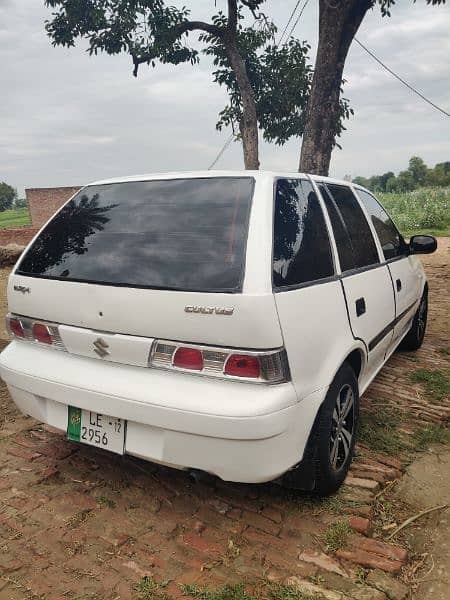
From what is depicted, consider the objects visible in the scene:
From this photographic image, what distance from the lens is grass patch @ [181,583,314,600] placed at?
1.92 metres

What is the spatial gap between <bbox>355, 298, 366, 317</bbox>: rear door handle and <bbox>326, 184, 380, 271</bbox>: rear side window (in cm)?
23

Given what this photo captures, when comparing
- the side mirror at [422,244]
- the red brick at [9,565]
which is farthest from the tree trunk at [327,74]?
the red brick at [9,565]

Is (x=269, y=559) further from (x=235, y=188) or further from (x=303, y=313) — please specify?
(x=235, y=188)

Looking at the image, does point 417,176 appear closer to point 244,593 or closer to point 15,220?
point 15,220

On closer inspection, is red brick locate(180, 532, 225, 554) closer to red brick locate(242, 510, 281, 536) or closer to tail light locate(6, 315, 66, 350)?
red brick locate(242, 510, 281, 536)

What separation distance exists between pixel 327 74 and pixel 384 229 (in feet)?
18.6

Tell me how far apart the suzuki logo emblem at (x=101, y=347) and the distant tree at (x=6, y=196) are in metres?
71.4

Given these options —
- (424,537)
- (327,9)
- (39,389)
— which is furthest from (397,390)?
(327,9)

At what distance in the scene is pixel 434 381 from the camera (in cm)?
425

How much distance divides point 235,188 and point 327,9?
7.80 meters

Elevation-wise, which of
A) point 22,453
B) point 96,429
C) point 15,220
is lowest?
point 15,220

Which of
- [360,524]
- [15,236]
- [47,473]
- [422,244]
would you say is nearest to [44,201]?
[15,236]

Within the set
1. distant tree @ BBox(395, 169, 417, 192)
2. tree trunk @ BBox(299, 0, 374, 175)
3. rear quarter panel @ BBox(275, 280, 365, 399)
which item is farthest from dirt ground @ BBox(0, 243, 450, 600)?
distant tree @ BBox(395, 169, 417, 192)

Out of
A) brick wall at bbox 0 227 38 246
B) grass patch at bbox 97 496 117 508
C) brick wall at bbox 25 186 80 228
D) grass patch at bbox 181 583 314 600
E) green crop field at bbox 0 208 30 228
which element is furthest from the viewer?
green crop field at bbox 0 208 30 228
